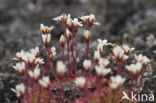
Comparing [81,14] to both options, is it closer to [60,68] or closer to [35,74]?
[35,74]

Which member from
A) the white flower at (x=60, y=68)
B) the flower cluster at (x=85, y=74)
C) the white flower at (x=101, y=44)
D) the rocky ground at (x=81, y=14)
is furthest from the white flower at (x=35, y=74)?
the rocky ground at (x=81, y=14)

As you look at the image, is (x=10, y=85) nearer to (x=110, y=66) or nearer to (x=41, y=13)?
(x=110, y=66)

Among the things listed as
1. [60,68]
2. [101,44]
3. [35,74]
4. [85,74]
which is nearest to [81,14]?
[101,44]

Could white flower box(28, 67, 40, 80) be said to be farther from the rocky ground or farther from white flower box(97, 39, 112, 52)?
the rocky ground

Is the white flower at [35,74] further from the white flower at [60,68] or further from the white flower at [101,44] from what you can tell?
the white flower at [101,44]

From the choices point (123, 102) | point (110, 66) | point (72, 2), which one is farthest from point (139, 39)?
point (72, 2)

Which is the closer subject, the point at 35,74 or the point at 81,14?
the point at 35,74

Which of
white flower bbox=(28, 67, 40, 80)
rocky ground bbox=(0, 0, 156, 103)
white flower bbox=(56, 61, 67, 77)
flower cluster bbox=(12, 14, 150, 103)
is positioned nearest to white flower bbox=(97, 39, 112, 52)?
flower cluster bbox=(12, 14, 150, 103)

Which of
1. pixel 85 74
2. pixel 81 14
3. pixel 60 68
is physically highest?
pixel 81 14

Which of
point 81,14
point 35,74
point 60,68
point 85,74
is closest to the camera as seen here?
point 60,68
